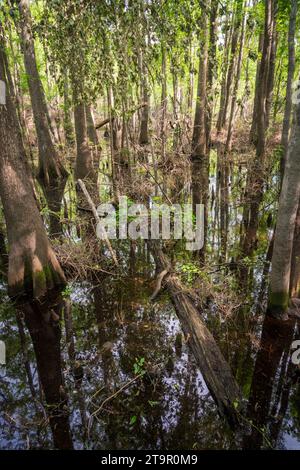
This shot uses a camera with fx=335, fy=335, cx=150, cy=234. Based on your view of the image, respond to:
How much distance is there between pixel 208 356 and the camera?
14.2 ft

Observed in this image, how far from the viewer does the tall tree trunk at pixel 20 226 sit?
5.74m

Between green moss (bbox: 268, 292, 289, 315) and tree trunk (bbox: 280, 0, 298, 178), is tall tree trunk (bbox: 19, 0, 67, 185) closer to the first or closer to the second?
tree trunk (bbox: 280, 0, 298, 178)

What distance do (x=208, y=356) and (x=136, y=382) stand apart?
0.98 m

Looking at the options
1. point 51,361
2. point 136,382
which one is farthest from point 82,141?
point 136,382

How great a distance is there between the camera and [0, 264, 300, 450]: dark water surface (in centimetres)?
361

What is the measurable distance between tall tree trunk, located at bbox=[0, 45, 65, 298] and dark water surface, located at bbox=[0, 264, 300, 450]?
51cm

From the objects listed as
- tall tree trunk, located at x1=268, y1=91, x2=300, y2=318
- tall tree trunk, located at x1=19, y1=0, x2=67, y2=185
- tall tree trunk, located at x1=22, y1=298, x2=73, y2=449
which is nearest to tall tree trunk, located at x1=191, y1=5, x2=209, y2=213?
tall tree trunk, located at x1=268, y1=91, x2=300, y2=318

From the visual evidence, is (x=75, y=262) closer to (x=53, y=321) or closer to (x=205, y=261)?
(x=53, y=321)

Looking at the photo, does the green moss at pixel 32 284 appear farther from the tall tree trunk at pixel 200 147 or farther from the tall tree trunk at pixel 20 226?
the tall tree trunk at pixel 200 147

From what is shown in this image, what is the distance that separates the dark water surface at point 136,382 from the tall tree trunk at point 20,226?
20.1 inches

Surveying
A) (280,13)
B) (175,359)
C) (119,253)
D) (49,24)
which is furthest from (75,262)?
(280,13)

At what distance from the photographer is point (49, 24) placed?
225 inches

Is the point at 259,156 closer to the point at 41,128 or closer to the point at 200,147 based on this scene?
the point at 200,147

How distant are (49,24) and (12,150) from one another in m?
2.24
